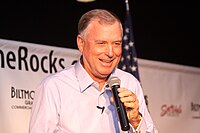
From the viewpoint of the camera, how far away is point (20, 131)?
13.4ft

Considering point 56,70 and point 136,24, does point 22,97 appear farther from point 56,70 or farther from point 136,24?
point 136,24

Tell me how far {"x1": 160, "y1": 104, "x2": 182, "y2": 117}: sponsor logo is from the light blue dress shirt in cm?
275

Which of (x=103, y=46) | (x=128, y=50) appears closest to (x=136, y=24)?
(x=128, y=50)

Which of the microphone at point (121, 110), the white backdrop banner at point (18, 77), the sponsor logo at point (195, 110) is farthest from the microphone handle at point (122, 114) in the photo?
the sponsor logo at point (195, 110)

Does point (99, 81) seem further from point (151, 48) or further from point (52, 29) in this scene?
point (151, 48)

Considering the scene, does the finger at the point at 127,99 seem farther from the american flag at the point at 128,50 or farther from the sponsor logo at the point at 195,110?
the sponsor logo at the point at 195,110

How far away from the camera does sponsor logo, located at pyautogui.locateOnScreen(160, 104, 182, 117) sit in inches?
212

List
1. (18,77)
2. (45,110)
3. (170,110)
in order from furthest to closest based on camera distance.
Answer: (170,110)
(18,77)
(45,110)

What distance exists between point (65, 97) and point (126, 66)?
229 centimetres

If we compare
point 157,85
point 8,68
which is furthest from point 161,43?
point 8,68

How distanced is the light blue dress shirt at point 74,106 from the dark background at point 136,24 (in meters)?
2.01

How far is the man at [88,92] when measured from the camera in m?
2.40

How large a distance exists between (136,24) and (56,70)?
1590 mm

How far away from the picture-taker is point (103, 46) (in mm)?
2447
